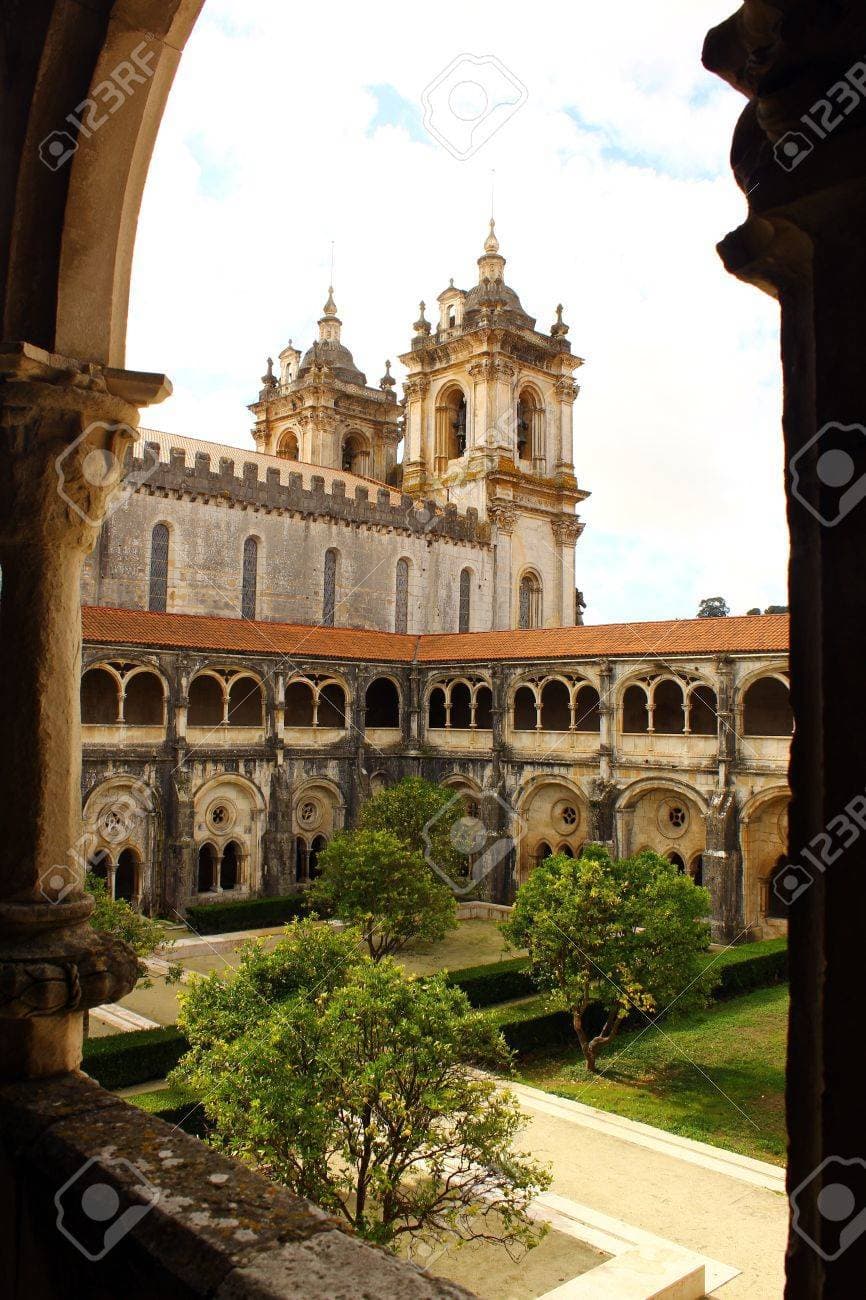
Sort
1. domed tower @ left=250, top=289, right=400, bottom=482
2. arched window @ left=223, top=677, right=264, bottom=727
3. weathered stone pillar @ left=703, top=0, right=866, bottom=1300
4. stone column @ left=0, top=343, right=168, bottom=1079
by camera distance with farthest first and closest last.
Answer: domed tower @ left=250, top=289, right=400, bottom=482
arched window @ left=223, top=677, right=264, bottom=727
stone column @ left=0, top=343, right=168, bottom=1079
weathered stone pillar @ left=703, top=0, right=866, bottom=1300

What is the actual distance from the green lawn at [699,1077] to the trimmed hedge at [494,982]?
0.48 metres

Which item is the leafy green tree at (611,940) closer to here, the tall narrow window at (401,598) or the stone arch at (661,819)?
the stone arch at (661,819)

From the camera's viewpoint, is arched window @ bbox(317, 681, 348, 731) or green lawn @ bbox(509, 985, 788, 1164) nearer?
green lawn @ bbox(509, 985, 788, 1164)

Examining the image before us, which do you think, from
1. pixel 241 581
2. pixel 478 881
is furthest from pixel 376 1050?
pixel 241 581

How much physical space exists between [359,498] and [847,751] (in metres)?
33.3

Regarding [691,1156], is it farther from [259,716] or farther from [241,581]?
[241,581]

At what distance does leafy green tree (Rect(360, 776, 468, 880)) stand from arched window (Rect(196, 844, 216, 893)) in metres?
3.99

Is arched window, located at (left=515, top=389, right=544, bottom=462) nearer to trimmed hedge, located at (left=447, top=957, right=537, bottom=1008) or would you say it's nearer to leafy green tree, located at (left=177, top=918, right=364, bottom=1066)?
trimmed hedge, located at (left=447, top=957, right=537, bottom=1008)

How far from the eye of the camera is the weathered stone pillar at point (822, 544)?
1.44 m

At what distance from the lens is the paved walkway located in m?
9.84

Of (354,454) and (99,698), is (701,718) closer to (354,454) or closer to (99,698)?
(99,698)

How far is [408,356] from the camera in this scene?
4034 cm

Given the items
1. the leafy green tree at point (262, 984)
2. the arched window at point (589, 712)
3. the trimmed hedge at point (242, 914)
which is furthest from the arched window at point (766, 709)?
the leafy green tree at point (262, 984)

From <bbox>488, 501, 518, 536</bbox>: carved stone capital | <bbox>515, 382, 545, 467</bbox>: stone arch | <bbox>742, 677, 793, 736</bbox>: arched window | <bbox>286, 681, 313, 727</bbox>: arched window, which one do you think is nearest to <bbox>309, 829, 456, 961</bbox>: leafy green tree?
<bbox>742, 677, 793, 736</bbox>: arched window
